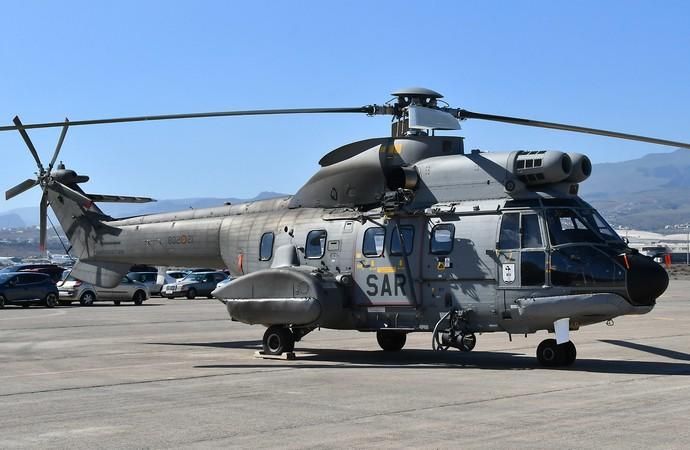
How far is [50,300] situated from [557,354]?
91.9 ft

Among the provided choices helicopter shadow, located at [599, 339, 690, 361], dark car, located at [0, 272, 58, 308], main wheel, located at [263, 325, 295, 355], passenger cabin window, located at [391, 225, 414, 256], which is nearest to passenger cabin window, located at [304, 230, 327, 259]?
main wheel, located at [263, 325, 295, 355]

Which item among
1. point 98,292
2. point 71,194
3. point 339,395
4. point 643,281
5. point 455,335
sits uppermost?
point 71,194

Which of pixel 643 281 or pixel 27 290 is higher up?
pixel 27 290

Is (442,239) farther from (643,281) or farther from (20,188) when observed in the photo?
(20,188)

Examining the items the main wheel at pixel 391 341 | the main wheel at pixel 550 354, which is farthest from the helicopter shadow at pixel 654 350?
the main wheel at pixel 391 341

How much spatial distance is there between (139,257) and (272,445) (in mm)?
13911

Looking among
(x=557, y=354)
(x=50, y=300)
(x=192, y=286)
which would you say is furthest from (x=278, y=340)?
(x=192, y=286)

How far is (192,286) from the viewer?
1953 inches

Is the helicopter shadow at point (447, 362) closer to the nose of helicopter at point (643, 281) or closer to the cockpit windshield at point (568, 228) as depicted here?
the nose of helicopter at point (643, 281)

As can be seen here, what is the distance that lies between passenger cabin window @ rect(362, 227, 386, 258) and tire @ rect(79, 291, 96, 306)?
26324 mm

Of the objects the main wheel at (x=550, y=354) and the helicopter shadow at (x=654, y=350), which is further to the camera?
the helicopter shadow at (x=654, y=350)

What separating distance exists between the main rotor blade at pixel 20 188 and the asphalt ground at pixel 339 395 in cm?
353

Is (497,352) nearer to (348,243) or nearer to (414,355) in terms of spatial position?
(414,355)

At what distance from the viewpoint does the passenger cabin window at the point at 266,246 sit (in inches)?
753
